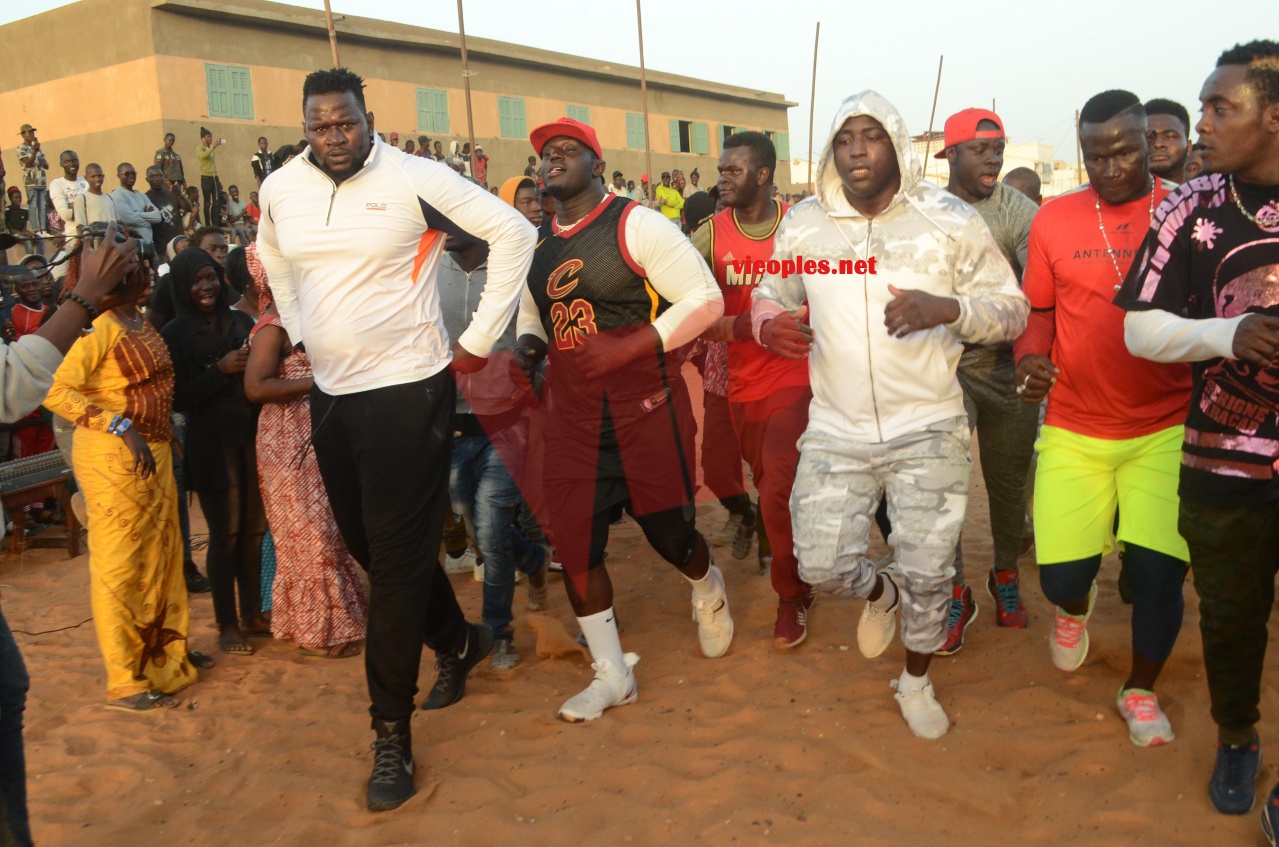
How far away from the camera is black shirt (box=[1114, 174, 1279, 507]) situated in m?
2.85

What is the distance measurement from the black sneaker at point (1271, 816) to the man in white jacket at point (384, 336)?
2.76m

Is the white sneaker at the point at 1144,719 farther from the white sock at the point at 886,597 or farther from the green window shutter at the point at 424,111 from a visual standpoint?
the green window shutter at the point at 424,111

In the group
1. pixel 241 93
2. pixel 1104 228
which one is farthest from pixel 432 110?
pixel 1104 228

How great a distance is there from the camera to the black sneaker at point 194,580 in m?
6.47

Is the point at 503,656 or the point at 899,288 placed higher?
the point at 899,288

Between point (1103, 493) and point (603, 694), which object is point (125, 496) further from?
point (1103, 493)

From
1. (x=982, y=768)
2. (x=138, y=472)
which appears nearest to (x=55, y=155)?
(x=138, y=472)

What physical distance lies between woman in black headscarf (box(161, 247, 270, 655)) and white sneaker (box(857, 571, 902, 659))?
10.4 feet

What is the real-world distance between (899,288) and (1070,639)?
1655 millimetres

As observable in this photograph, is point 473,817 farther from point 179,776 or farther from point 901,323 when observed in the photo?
point 901,323

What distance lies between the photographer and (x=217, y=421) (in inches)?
201

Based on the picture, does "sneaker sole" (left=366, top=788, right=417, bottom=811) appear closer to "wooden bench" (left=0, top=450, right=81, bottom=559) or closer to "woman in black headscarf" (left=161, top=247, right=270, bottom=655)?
"woman in black headscarf" (left=161, top=247, right=270, bottom=655)

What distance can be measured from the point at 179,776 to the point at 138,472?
139cm

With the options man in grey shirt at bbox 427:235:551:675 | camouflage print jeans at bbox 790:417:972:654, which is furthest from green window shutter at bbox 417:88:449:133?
camouflage print jeans at bbox 790:417:972:654
